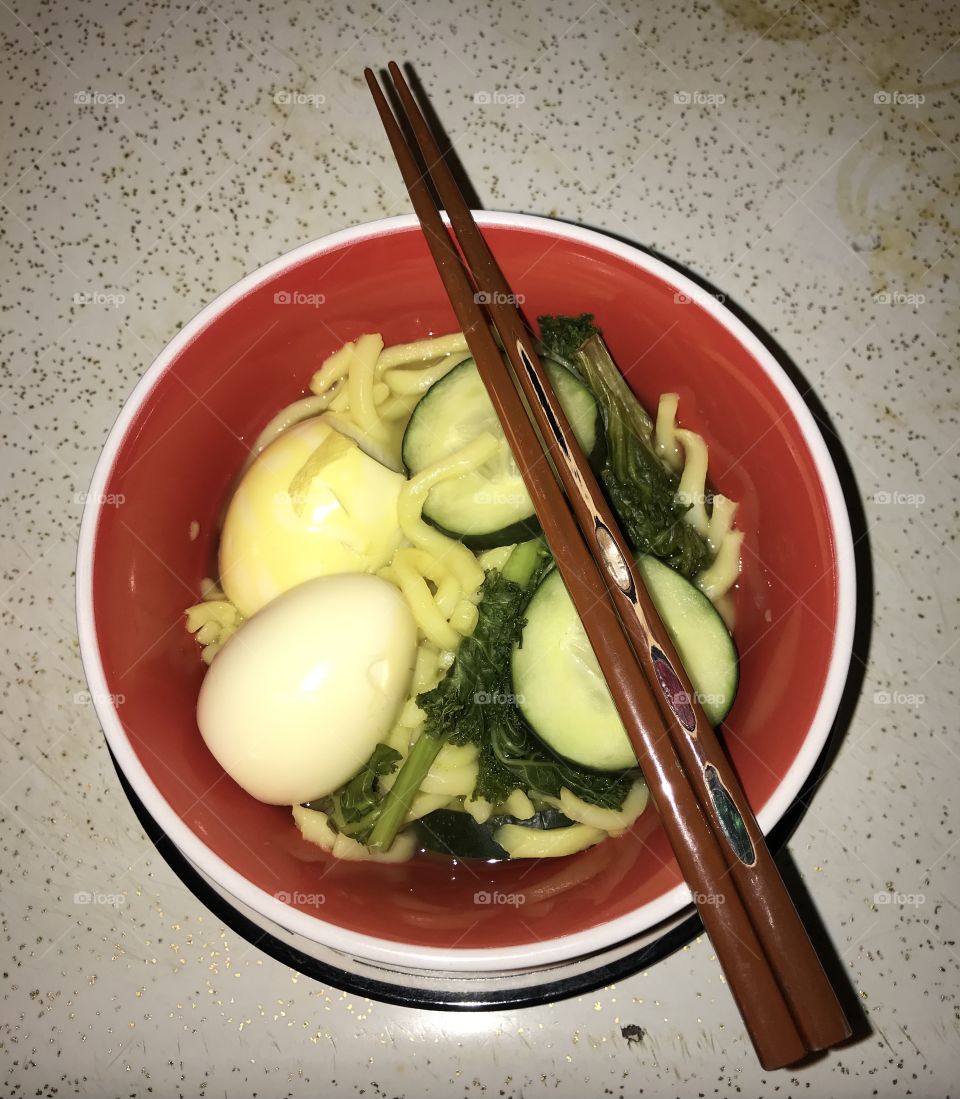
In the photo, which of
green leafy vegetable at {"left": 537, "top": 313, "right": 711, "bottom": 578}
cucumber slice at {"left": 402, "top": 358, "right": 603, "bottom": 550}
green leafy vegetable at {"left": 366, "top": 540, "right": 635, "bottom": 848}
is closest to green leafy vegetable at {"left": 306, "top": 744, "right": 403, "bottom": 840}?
green leafy vegetable at {"left": 366, "top": 540, "right": 635, "bottom": 848}

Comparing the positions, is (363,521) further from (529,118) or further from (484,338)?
(529,118)

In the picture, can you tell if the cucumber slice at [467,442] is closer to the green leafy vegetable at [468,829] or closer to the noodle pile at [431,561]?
the noodle pile at [431,561]

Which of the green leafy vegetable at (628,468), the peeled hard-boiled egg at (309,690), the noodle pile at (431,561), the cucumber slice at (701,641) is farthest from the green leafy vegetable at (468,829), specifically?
the green leafy vegetable at (628,468)

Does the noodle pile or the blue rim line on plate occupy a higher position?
the noodle pile

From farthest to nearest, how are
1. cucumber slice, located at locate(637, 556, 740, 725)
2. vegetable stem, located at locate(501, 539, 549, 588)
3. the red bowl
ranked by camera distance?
1. vegetable stem, located at locate(501, 539, 549, 588)
2. cucumber slice, located at locate(637, 556, 740, 725)
3. the red bowl

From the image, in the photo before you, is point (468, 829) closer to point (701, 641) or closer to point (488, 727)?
point (488, 727)

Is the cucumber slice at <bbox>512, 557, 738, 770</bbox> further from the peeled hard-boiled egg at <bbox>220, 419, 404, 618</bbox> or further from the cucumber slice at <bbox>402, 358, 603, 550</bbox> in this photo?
the peeled hard-boiled egg at <bbox>220, 419, 404, 618</bbox>

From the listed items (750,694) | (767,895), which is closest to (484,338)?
(750,694)
